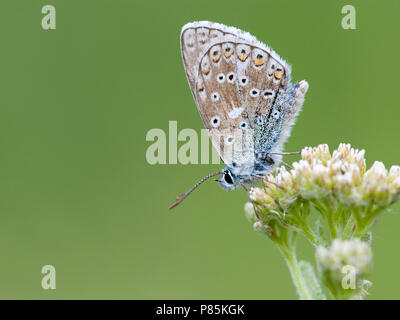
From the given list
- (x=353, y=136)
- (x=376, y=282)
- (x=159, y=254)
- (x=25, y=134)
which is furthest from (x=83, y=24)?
(x=376, y=282)

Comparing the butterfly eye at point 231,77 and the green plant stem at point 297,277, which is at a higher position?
the butterfly eye at point 231,77

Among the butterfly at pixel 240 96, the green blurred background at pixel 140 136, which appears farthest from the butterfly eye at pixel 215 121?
the green blurred background at pixel 140 136

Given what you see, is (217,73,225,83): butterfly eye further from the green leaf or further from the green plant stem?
the green leaf

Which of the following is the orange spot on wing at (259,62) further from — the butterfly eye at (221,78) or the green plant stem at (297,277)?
the green plant stem at (297,277)

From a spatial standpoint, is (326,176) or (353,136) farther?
(353,136)

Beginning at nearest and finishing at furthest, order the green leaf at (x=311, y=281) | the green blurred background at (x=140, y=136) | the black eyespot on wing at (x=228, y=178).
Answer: the green leaf at (x=311, y=281), the black eyespot on wing at (x=228, y=178), the green blurred background at (x=140, y=136)
